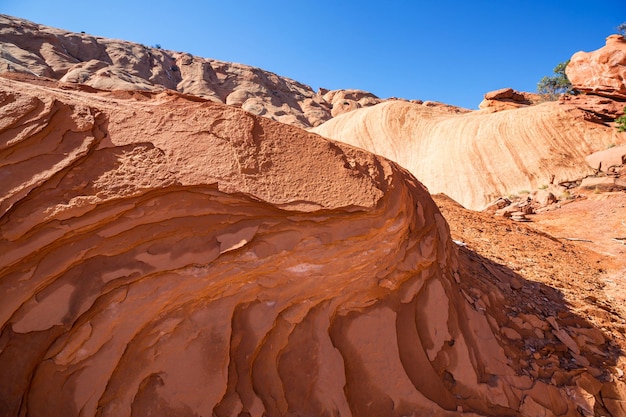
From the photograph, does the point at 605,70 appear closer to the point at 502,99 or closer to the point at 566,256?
the point at 502,99

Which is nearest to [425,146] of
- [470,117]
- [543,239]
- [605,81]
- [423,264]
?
[470,117]

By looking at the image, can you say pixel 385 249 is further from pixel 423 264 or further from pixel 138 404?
pixel 138 404

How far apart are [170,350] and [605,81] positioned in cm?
2152

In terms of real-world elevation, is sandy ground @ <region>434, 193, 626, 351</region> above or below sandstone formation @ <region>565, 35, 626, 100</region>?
below

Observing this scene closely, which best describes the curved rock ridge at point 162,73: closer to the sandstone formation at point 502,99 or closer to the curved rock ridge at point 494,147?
the curved rock ridge at point 494,147

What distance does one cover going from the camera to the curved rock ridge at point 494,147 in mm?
14586

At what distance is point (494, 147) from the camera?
16.1 metres

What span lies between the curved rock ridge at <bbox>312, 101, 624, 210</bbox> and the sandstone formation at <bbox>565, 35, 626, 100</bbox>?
1.98m

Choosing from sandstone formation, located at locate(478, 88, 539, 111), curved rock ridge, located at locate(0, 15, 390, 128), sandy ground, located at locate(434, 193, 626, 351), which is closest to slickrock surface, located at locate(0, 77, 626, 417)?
sandy ground, located at locate(434, 193, 626, 351)

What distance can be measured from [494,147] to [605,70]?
6.36 meters

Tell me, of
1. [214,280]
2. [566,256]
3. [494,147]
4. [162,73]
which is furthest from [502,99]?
[162,73]

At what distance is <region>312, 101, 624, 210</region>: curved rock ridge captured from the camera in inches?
574

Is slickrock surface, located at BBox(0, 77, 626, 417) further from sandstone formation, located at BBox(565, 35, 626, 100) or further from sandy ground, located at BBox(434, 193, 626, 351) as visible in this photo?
sandstone formation, located at BBox(565, 35, 626, 100)

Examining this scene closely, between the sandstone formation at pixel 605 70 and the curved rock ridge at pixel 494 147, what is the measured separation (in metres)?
1.98
